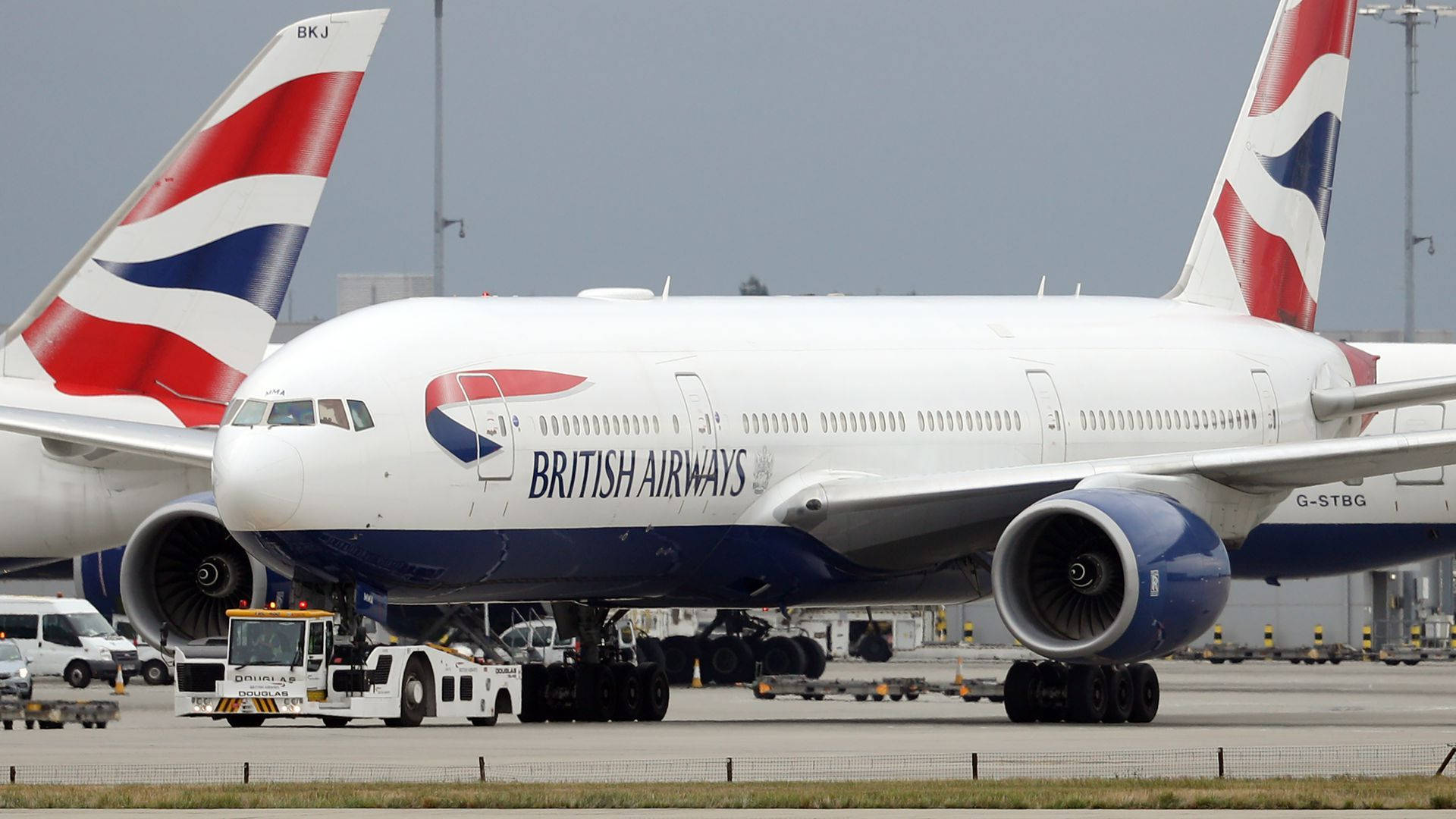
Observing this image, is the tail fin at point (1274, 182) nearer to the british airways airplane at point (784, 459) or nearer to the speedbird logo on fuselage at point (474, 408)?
the british airways airplane at point (784, 459)

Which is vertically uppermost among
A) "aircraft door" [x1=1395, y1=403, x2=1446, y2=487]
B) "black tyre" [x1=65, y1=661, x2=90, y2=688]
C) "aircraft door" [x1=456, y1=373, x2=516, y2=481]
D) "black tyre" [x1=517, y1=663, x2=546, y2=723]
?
"aircraft door" [x1=1395, y1=403, x2=1446, y2=487]

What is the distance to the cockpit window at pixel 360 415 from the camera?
27.7 meters

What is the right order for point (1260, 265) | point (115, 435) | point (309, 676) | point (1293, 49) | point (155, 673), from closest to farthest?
1. point (309, 676)
2. point (115, 435)
3. point (1260, 265)
4. point (1293, 49)
5. point (155, 673)

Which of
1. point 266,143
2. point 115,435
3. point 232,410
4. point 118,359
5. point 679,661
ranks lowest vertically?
point 679,661

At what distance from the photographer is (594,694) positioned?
3134 centimetres

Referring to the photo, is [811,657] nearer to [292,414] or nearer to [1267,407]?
[1267,407]

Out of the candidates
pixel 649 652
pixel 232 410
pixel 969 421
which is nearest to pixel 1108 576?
pixel 969 421

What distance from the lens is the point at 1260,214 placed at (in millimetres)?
39719

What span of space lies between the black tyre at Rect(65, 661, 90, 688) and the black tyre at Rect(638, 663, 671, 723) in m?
17.4

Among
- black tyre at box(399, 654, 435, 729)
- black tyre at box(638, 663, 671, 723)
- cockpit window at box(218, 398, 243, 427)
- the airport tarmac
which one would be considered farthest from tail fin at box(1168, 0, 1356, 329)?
cockpit window at box(218, 398, 243, 427)

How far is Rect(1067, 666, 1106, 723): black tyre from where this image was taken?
30719 mm

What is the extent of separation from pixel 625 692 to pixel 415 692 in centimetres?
370

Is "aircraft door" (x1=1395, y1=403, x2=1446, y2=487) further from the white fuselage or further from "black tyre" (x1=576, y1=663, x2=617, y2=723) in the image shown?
"black tyre" (x1=576, y1=663, x2=617, y2=723)

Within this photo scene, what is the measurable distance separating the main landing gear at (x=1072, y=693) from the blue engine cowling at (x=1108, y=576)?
3.71 feet
